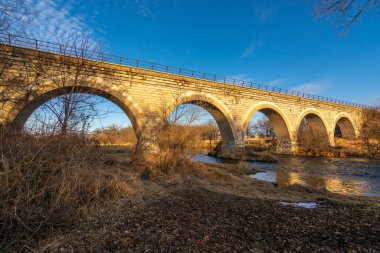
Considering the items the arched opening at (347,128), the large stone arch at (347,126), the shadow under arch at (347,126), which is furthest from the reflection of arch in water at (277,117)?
the arched opening at (347,128)

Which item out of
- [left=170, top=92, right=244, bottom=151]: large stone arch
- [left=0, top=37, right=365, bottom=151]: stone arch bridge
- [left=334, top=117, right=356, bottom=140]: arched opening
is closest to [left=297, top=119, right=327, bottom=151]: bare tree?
[left=0, top=37, right=365, bottom=151]: stone arch bridge

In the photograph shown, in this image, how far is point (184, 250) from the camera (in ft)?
8.65

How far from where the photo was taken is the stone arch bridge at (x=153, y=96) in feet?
42.5

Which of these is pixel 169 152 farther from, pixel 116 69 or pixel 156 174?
pixel 116 69

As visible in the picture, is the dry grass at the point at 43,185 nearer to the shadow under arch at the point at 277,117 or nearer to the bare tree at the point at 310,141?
the shadow under arch at the point at 277,117

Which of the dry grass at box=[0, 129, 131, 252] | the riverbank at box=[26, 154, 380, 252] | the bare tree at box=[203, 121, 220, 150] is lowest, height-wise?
the riverbank at box=[26, 154, 380, 252]

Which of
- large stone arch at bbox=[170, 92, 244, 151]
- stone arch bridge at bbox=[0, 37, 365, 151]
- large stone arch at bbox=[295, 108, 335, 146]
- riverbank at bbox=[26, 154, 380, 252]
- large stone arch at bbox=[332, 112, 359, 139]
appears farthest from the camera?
large stone arch at bbox=[332, 112, 359, 139]

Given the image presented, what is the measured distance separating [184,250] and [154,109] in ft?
54.7

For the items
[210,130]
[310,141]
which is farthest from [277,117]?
[210,130]

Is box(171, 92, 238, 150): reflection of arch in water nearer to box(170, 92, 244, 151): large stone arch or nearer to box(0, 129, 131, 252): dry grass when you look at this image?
box(170, 92, 244, 151): large stone arch

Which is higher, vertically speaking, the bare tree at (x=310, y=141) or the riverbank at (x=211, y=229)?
the bare tree at (x=310, y=141)

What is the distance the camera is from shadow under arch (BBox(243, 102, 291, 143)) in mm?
25900

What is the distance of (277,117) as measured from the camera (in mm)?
29594

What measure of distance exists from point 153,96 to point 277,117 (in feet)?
63.1
